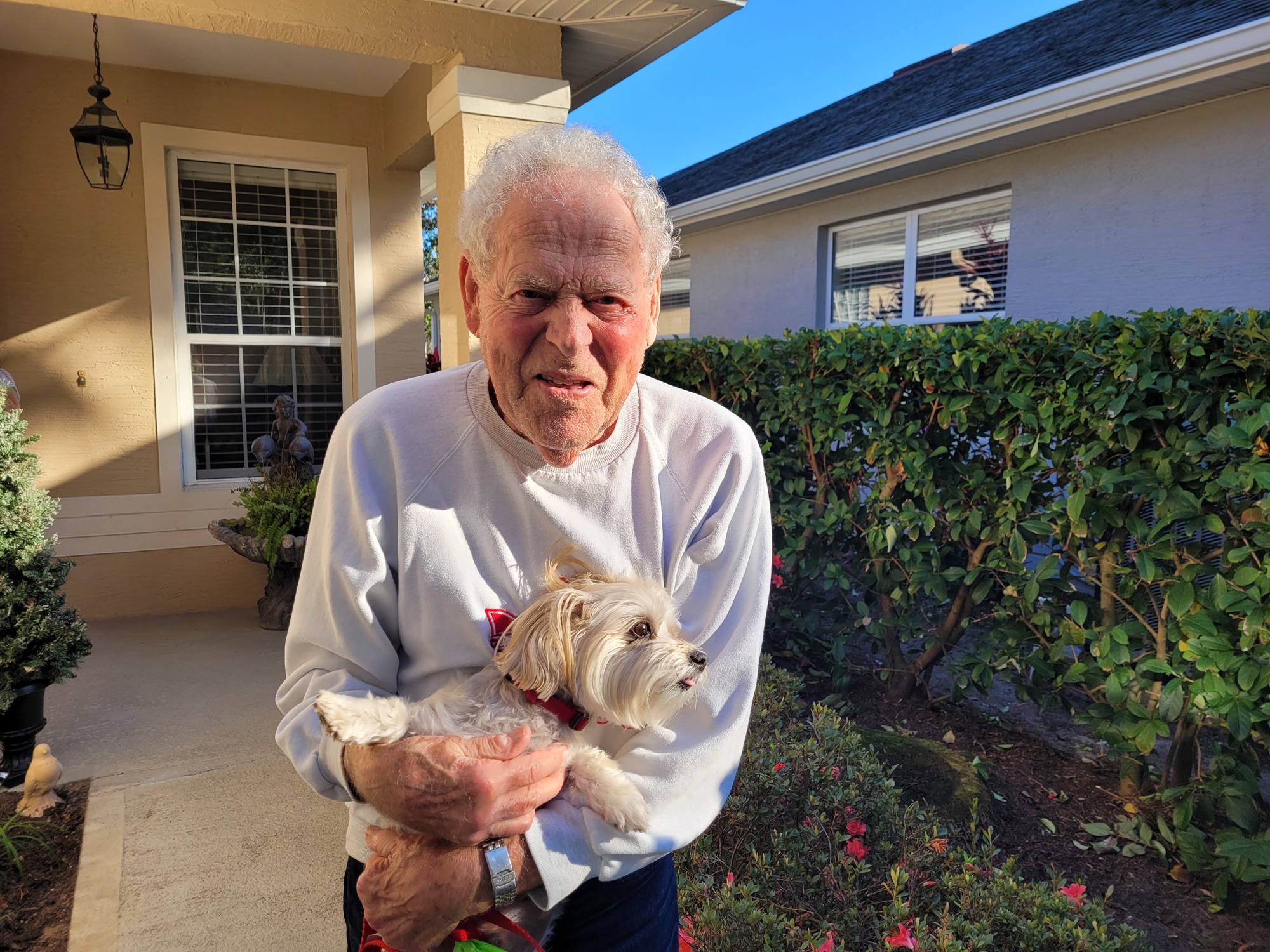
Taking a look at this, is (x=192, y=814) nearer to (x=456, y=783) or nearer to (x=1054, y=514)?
(x=456, y=783)

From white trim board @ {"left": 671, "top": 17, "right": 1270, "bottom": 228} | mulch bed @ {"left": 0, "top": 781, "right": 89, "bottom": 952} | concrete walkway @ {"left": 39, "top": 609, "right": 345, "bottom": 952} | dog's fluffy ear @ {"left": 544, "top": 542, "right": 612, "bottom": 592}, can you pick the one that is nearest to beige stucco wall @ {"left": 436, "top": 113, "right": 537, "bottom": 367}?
concrete walkway @ {"left": 39, "top": 609, "right": 345, "bottom": 952}

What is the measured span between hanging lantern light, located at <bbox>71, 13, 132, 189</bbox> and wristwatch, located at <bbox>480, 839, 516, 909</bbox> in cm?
589

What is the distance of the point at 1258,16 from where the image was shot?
18.7 feet

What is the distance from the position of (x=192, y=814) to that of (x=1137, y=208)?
7888mm

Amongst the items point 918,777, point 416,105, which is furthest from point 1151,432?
point 416,105

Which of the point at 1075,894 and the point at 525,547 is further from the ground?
the point at 525,547

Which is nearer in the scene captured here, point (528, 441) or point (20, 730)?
point (528, 441)

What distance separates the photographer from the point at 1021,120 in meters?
7.15

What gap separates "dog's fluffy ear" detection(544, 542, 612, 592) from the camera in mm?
1345

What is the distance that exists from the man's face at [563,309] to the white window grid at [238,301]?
19.9ft

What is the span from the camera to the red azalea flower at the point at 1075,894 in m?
2.38

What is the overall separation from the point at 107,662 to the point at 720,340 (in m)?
4.51

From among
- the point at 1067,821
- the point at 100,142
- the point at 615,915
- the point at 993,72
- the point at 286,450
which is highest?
the point at 993,72

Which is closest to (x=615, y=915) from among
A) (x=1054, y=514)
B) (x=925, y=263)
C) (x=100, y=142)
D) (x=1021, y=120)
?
(x=1054, y=514)
